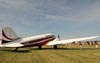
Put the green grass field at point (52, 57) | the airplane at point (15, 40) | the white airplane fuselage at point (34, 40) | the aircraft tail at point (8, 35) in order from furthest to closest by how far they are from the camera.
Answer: the white airplane fuselage at point (34, 40), the aircraft tail at point (8, 35), the airplane at point (15, 40), the green grass field at point (52, 57)

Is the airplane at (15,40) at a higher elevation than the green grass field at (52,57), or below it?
higher

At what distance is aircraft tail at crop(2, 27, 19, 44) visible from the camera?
4026 centimetres

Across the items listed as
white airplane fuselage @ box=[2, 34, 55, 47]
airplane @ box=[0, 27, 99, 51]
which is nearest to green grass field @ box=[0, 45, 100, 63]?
airplane @ box=[0, 27, 99, 51]

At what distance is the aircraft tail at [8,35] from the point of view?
40256mm

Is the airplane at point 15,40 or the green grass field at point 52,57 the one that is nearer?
the green grass field at point 52,57

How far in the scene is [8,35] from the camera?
1623 inches

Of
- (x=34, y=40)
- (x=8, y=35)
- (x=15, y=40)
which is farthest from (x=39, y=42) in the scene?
(x=8, y=35)

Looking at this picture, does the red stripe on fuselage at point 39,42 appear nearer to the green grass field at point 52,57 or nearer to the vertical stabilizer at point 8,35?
the vertical stabilizer at point 8,35

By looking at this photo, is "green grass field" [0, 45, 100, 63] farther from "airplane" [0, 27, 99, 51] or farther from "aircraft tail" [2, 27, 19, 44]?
"aircraft tail" [2, 27, 19, 44]

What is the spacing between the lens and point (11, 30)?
141 feet

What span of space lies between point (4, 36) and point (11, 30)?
3.08m

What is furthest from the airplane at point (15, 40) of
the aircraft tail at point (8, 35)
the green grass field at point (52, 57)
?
the green grass field at point (52, 57)

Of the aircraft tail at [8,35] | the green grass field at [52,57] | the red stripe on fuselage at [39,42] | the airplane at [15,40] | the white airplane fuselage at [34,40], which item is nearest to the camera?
the green grass field at [52,57]

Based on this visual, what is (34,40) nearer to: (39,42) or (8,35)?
(39,42)
